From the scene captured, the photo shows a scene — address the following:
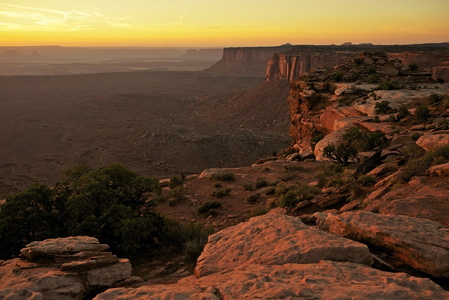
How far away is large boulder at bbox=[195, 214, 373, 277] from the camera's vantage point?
4688mm

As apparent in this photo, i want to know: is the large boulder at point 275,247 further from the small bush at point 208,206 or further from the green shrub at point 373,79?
the green shrub at point 373,79

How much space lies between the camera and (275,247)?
5.04 metres

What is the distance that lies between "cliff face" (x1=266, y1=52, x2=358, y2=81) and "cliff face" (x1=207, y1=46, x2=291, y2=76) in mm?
46970

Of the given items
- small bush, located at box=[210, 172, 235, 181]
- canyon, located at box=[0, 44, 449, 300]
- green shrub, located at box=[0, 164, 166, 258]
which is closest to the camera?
canyon, located at box=[0, 44, 449, 300]

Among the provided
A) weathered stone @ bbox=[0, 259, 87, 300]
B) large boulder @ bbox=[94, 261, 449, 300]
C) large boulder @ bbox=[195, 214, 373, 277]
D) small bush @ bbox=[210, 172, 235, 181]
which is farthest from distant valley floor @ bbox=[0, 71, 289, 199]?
large boulder @ bbox=[94, 261, 449, 300]

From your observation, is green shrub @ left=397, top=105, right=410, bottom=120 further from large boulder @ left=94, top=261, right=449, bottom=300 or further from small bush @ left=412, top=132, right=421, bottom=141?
large boulder @ left=94, top=261, right=449, bottom=300

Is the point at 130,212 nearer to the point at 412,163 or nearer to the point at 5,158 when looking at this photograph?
the point at 412,163

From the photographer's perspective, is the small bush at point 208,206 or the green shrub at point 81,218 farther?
the small bush at point 208,206

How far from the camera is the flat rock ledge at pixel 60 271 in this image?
4.64 metres

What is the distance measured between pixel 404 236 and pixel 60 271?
18.1 feet

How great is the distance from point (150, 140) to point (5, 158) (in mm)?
17320

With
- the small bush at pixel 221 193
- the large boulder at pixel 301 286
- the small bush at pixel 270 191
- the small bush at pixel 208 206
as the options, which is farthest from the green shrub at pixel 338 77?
the large boulder at pixel 301 286

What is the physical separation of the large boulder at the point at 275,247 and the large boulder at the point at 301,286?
222 millimetres

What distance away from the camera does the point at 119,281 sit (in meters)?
5.24
